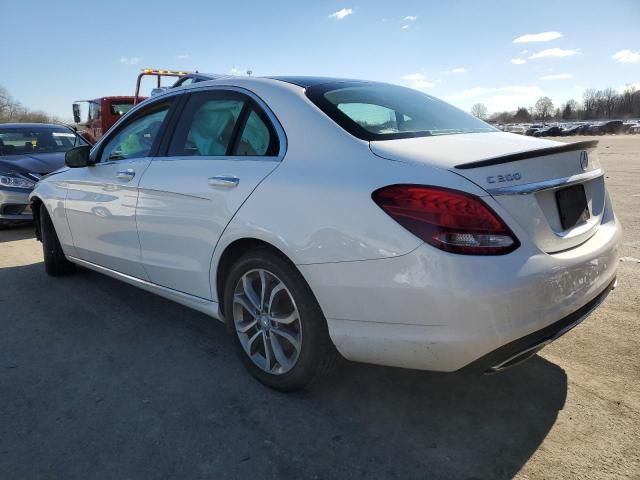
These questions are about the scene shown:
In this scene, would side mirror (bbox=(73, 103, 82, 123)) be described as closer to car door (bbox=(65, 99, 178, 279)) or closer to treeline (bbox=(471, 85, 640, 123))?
car door (bbox=(65, 99, 178, 279))

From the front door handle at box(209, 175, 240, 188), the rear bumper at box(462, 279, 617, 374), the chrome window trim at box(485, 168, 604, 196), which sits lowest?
the rear bumper at box(462, 279, 617, 374)

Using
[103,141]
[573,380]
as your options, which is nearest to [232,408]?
[573,380]

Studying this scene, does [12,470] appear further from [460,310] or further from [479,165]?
[479,165]

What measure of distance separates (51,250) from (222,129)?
2.80m

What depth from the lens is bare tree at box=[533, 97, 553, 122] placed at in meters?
138

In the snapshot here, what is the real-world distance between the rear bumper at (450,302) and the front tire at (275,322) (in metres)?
0.13

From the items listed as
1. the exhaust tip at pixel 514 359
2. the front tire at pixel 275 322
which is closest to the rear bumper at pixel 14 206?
the front tire at pixel 275 322

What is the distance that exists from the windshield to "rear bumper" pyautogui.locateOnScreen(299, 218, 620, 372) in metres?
7.65

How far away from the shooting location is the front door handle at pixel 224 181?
267cm

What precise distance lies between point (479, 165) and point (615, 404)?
1455 millimetres

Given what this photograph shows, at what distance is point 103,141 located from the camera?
4.02m

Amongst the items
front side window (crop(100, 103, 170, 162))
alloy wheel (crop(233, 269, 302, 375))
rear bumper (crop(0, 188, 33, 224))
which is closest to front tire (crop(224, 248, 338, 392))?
alloy wheel (crop(233, 269, 302, 375))

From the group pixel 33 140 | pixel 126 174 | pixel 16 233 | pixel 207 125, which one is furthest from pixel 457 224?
pixel 33 140

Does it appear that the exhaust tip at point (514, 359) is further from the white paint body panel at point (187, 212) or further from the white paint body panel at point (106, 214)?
the white paint body panel at point (106, 214)
